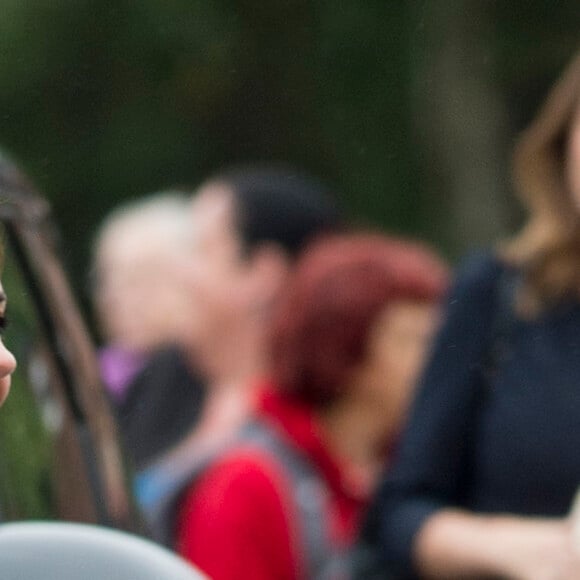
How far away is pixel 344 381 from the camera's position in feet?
8.93

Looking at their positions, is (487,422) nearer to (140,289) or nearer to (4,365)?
(4,365)

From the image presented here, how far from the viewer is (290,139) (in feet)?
37.9

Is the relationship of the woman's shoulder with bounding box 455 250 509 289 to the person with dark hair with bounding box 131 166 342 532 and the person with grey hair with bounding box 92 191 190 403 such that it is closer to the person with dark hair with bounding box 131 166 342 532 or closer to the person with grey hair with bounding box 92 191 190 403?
the person with dark hair with bounding box 131 166 342 532

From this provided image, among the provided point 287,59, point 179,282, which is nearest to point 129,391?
point 179,282

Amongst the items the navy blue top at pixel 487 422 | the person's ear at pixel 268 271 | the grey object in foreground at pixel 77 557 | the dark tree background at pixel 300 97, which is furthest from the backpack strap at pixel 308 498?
the dark tree background at pixel 300 97

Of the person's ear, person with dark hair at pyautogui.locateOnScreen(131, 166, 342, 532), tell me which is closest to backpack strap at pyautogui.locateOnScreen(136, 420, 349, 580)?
person with dark hair at pyautogui.locateOnScreen(131, 166, 342, 532)

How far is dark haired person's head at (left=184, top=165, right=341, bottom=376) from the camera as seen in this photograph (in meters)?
3.32

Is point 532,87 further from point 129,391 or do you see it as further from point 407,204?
point 129,391

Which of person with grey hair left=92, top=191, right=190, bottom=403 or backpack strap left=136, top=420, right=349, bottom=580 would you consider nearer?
backpack strap left=136, top=420, right=349, bottom=580

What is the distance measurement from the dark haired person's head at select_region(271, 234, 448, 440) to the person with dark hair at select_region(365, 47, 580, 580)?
0.94 metres

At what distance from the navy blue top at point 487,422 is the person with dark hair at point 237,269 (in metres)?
1.27

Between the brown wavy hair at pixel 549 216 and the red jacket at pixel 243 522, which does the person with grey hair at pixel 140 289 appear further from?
the brown wavy hair at pixel 549 216

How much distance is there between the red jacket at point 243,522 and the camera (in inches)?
90.6

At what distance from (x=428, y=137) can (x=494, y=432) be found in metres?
8.27
